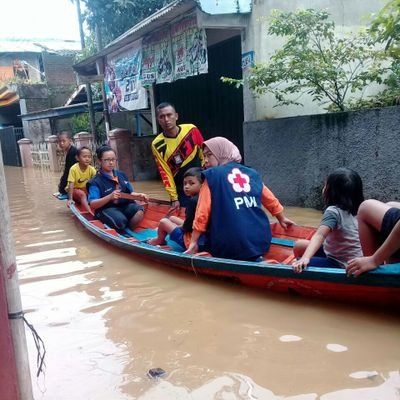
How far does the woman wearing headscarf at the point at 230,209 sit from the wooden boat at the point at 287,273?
166 millimetres

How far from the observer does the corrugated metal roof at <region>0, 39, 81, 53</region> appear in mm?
25547

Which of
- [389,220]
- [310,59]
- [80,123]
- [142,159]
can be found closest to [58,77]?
[80,123]

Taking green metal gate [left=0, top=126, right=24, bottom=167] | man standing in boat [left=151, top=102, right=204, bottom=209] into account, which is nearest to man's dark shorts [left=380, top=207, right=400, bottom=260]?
man standing in boat [left=151, top=102, right=204, bottom=209]

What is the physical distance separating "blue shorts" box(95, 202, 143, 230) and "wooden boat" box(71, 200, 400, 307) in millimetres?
707

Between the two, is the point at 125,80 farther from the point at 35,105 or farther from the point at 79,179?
the point at 35,105

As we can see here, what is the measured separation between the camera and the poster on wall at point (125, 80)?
1032 centimetres

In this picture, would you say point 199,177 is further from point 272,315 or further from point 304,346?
point 304,346

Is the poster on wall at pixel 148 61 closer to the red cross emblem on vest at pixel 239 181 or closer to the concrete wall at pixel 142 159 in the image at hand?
the concrete wall at pixel 142 159

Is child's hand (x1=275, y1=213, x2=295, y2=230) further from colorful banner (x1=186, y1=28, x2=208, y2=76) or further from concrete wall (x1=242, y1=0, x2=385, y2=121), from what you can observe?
colorful banner (x1=186, y1=28, x2=208, y2=76)

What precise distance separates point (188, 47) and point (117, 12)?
6902 millimetres

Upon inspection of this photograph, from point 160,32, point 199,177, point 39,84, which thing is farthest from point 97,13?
point 199,177

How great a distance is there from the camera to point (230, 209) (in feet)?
12.0

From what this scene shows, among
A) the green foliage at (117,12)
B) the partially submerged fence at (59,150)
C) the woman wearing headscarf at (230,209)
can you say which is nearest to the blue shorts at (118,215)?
the woman wearing headscarf at (230,209)

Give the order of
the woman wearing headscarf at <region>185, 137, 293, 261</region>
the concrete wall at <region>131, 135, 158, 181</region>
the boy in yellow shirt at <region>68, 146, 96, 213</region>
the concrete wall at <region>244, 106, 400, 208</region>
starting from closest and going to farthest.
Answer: the woman wearing headscarf at <region>185, 137, 293, 261</region>
the concrete wall at <region>244, 106, 400, 208</region>
the boy in yellow shirt at <region>68, 146, 96, 213</region>
the concrete wall at <region>131, 135, 158, 181</region>
